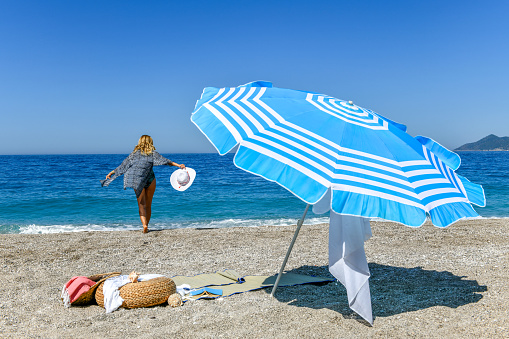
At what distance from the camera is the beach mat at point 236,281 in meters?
4.61

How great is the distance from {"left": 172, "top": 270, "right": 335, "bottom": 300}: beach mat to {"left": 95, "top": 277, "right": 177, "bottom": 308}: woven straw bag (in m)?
0.55

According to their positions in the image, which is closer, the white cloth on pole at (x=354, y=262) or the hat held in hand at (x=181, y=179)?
the white cloth on pole at (x=354, y=262)

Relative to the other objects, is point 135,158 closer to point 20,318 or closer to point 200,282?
point 200,282

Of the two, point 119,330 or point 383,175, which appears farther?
point 119,330

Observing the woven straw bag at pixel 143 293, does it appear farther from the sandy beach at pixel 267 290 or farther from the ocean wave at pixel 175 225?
the ocean wave at pixel 175 225

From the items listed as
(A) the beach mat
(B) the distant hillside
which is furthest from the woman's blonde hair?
(B) the distant hillside

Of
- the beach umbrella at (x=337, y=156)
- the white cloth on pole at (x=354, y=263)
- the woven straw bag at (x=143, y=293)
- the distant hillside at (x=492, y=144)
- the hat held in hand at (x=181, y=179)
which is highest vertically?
the distant hillside at (x=492, y=144)

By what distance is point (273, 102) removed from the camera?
149 inches

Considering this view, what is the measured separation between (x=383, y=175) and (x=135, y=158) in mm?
6188

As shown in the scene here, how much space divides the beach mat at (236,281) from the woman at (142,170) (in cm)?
357

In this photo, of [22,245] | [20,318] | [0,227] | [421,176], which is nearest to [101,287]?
[20,318]

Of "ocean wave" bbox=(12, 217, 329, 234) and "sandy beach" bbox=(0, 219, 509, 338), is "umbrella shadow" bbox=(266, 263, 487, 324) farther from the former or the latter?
"ocean wave" bbox=(12, 217, 329, 234)

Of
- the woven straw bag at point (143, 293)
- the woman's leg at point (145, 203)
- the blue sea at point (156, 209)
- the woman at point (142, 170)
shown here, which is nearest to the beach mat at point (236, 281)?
the woven straw bag at point (143, 293)

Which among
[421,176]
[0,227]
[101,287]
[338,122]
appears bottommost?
[0,227]
